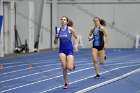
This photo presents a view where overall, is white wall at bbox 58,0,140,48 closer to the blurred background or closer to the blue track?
the blurred background

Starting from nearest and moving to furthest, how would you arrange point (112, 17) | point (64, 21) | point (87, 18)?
point (64, 21) < point (112, 17) < point (87, 18)

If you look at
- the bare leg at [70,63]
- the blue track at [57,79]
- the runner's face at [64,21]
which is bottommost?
the blue track at [57,79]

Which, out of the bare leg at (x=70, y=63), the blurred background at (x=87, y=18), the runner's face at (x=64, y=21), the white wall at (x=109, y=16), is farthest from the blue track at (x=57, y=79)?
the white wall at (x=109, y=16)

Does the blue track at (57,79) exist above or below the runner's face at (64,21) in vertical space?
below

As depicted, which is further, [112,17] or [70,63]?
[112,17]

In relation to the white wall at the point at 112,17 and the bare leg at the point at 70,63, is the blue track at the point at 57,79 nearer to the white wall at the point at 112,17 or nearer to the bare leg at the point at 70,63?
the bare leg at the point at 70,63

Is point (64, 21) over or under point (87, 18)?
under

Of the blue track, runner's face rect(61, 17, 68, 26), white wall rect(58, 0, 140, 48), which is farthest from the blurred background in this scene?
runner's face rect(61, 17, 68, 26)

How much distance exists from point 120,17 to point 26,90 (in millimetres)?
19184

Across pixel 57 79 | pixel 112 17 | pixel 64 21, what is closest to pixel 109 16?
pixel 112 17

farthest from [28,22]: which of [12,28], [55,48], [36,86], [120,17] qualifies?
[36,86]

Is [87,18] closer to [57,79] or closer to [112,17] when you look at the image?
[112,17]

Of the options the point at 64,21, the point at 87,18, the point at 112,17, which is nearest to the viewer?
the point at 64,21

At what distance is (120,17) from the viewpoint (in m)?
29.5
